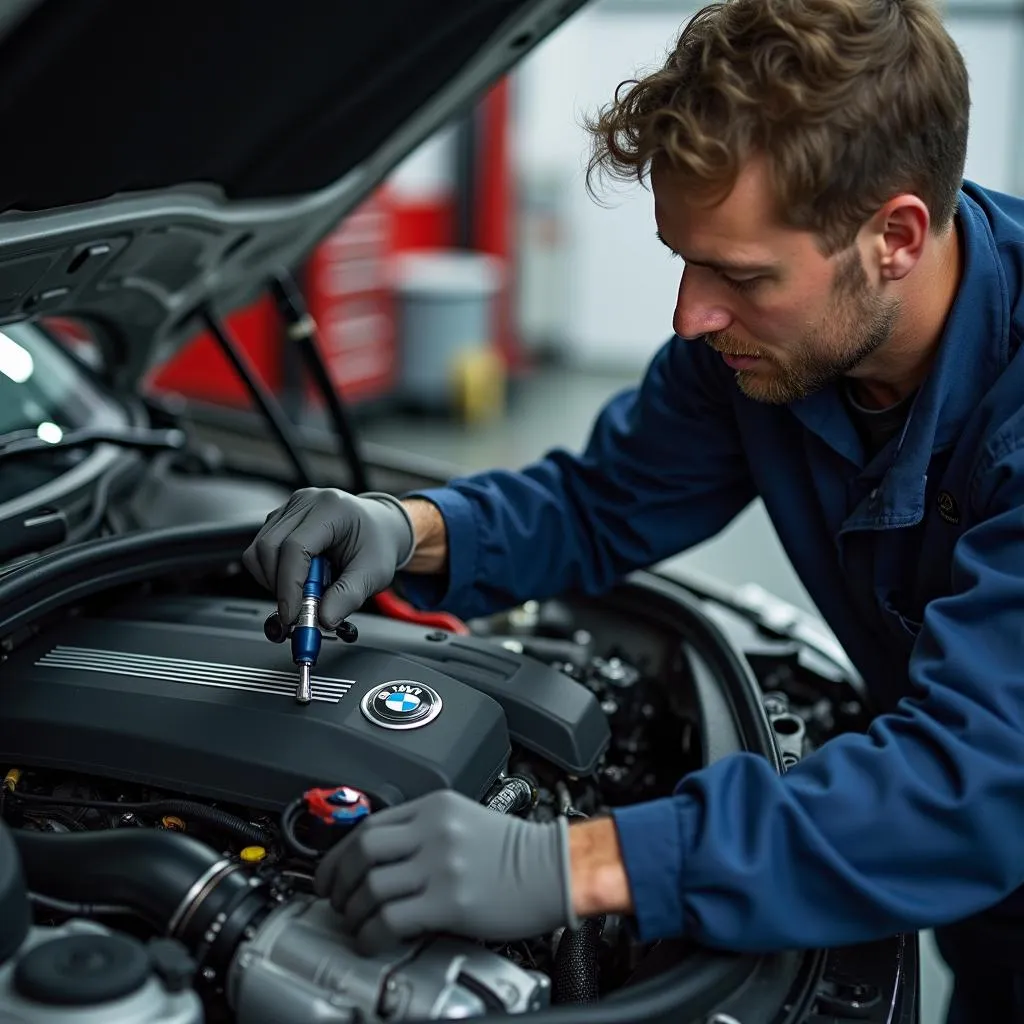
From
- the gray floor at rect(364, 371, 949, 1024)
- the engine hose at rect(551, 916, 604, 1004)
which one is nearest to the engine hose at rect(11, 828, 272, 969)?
the engine hose at rect(551, 916, 604, 1004)

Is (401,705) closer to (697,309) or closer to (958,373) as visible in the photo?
(697,309)

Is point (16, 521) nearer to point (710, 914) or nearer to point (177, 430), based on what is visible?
point (177, 430)

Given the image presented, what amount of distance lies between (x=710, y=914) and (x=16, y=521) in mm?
893

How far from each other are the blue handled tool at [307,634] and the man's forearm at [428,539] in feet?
0.65

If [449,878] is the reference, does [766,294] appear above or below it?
above

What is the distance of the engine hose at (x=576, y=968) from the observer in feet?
3.49

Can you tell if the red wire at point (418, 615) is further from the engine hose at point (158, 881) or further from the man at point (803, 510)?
the engine hose at point (158, 881)

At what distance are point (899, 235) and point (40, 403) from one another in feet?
3.69

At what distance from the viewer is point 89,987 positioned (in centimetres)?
81

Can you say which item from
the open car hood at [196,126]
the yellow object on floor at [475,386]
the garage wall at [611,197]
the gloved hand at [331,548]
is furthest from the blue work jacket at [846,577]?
the garage wall at [611,197]

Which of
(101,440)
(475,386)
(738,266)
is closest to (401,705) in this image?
(738,266)

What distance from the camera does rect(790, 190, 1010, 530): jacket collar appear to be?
3.82 ft

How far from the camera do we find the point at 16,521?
4.57 feet

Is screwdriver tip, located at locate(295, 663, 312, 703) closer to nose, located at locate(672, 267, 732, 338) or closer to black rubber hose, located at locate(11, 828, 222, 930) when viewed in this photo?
black rubber hose, located at locate(11, 828, 222, 930)
